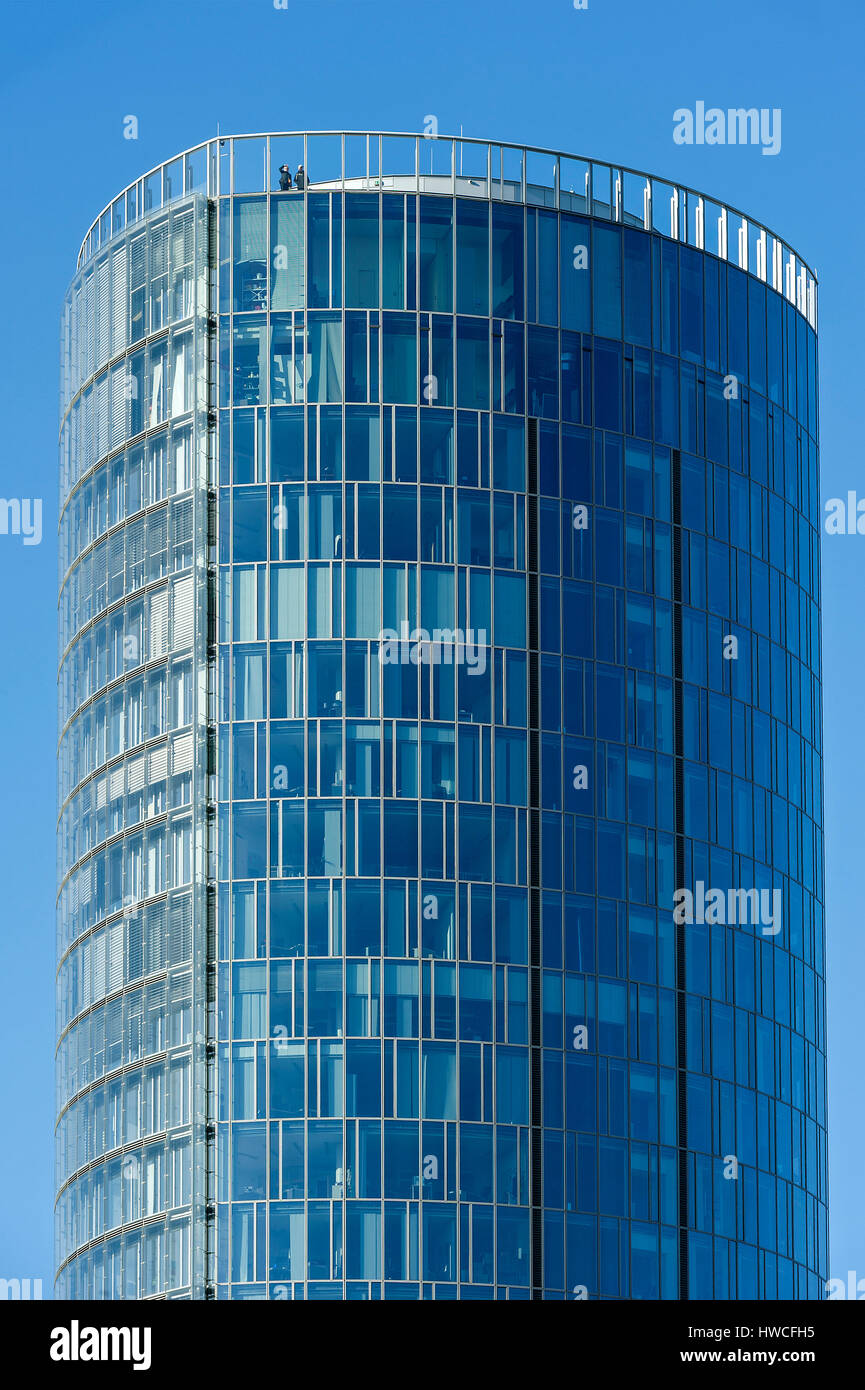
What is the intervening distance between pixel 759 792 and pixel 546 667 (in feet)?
48.0

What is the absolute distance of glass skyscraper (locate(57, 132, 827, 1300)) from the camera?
4924 inches

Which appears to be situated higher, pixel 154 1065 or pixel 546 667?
pixel 546 667

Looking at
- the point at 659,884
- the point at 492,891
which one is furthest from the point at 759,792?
the point at 492,891

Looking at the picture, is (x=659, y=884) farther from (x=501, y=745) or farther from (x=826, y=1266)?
(x=826, y=1266)

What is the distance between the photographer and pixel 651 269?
141 metres

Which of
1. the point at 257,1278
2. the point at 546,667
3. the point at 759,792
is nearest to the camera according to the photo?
the point at 257,1278

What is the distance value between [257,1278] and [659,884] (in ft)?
85.1

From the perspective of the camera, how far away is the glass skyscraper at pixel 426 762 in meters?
125

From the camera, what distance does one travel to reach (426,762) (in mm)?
128000

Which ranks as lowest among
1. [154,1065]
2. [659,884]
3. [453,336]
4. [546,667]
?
[154,1065]

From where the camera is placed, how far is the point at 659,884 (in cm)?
13388
